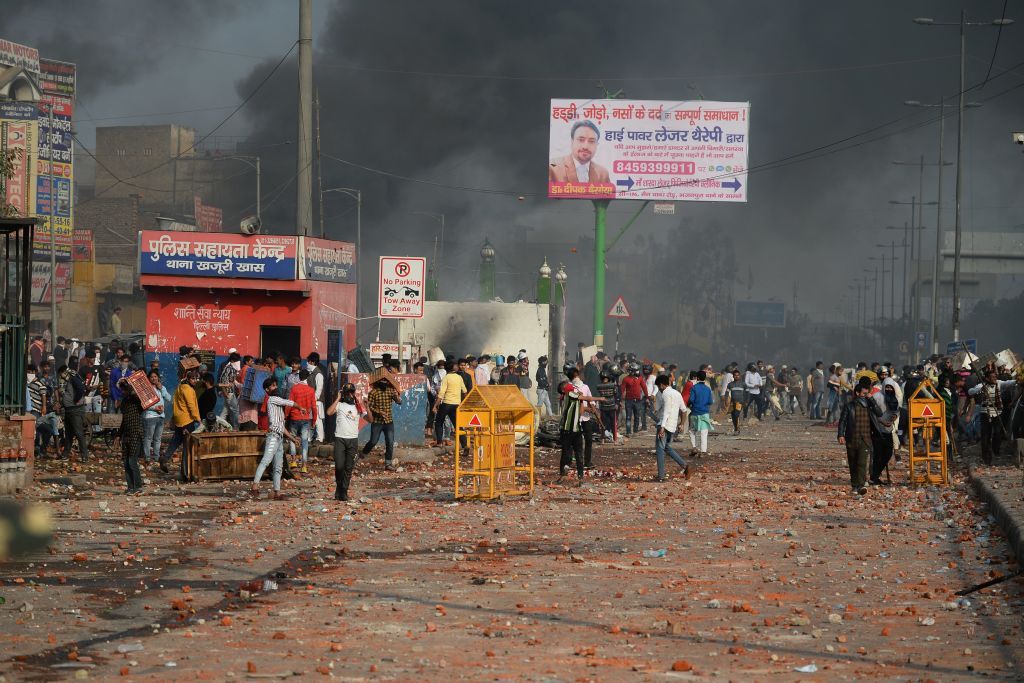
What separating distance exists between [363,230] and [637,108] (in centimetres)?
2154

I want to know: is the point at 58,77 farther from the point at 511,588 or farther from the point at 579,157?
the point at 511,588

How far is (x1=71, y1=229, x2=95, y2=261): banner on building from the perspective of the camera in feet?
194

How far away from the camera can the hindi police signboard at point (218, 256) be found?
91.6ft

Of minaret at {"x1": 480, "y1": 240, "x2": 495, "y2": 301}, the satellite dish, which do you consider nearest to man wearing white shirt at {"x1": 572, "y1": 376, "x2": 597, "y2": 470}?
the satellite dish

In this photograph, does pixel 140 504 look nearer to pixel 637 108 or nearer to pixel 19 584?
pixel 19 584

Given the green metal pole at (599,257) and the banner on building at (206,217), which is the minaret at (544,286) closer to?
the green metal pole at (599,257)

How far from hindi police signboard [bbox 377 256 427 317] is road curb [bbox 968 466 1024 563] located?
843 cm

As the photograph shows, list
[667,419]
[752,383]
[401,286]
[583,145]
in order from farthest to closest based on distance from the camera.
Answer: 1. [583,145]
2. [752,383]
3. [401,286]
4. [667,419]

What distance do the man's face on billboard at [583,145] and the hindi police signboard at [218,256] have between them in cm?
2037

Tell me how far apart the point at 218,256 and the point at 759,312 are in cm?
7824

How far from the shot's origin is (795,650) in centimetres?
773

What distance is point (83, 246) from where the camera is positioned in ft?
195

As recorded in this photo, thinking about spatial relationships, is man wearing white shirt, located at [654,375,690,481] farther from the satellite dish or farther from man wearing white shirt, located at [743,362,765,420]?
man wearing white shirt, located at [743,362,765,420]

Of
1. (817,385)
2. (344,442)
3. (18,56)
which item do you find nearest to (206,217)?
(18,56)
